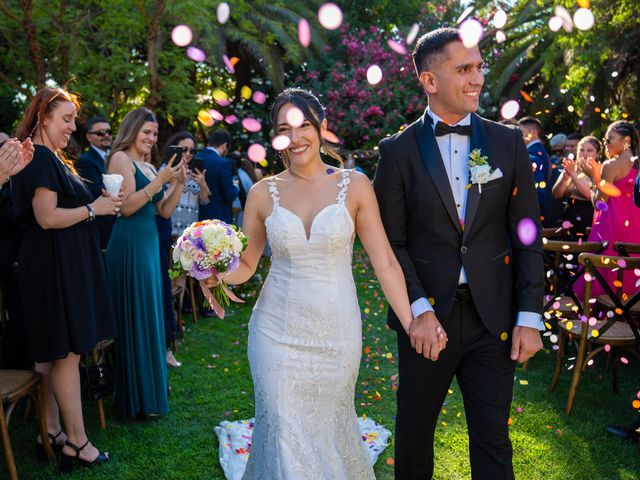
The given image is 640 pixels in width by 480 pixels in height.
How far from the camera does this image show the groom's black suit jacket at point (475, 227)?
9.59 ft

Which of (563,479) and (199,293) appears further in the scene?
(199,293)

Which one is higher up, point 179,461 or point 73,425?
point 73,425

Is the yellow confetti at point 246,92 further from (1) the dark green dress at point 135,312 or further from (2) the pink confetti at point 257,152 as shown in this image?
(1) the dark green dress at point 135,312

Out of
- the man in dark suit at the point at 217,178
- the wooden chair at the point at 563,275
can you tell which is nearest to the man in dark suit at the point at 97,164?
the man in dark suit at the point at 217,178

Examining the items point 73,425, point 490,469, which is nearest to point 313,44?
point 73,425

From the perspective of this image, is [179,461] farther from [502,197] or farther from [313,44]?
[313,44]

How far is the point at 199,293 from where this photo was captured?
31.0ft

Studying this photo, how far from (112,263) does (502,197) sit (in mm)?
3171

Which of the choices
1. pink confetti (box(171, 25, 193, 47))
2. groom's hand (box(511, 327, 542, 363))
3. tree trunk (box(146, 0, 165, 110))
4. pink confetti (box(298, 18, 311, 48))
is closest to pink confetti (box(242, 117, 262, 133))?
pink confetti (box(298, 18, 311, 48))

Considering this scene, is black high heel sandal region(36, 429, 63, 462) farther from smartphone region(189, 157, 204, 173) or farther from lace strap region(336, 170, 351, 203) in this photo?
smartphone region(189, 157, 204, 173)

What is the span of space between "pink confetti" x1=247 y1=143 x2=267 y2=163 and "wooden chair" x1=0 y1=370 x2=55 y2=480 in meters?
11.0

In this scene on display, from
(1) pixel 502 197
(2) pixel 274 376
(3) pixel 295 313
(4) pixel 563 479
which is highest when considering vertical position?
(1) pixel 502 197

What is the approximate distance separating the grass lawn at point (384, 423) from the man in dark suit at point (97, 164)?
1559mm

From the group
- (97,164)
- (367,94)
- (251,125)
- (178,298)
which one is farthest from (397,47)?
(97,164)
